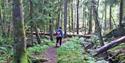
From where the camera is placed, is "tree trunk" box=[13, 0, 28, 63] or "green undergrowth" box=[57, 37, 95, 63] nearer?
"tree trunk" box=[13, 0, 28, 63]

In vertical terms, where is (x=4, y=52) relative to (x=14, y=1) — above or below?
below

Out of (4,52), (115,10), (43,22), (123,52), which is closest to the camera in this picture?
Result: (123,52)

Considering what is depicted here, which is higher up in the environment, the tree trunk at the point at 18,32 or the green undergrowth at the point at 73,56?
the tree trunk at the point at 18,32

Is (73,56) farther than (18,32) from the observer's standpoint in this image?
Yes

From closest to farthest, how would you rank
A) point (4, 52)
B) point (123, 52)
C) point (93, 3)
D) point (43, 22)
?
point (123, 52)
point (93, 3)
point (4, 52)
point (43, 22)

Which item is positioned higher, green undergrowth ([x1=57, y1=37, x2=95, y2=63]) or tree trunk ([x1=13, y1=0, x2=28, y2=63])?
tree trunk ([x1=13, y1=0, x2=28, y2=63])

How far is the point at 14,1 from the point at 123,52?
5.96 meters

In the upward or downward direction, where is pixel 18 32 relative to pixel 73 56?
upward

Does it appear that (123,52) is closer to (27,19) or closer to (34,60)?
(34,60)

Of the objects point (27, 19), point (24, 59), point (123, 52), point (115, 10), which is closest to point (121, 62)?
point (123, 52)

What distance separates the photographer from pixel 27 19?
23.7 metres

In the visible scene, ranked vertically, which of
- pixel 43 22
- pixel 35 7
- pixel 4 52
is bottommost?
pixel 4 52

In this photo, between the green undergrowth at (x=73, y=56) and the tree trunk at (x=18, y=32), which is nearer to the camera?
the tree trunk at (x=18, y=32)

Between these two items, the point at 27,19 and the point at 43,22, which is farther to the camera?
the point at 43,22
